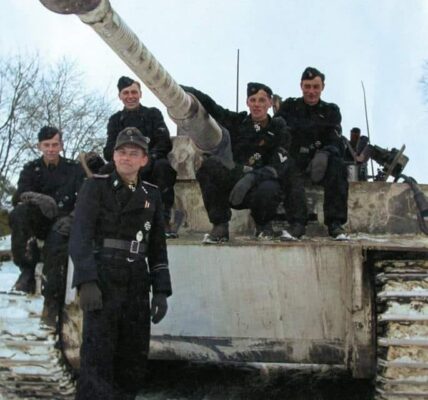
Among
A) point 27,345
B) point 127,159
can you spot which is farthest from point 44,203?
point 127,159

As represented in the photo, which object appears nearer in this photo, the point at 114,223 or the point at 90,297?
the point at 90,297

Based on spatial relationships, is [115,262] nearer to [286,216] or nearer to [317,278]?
[317,278]

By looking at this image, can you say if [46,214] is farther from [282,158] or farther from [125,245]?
[282,158]

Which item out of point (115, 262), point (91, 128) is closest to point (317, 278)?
point (115, 262)

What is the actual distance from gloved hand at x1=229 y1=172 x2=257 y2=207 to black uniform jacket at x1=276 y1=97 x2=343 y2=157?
0.85 m

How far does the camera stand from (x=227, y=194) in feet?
15.8

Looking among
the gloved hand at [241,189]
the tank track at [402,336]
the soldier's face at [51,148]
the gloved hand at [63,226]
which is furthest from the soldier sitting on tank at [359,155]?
the gloved hand at [63,226]

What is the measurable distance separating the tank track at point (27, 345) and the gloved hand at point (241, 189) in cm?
138

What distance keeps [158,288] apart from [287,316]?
101cm

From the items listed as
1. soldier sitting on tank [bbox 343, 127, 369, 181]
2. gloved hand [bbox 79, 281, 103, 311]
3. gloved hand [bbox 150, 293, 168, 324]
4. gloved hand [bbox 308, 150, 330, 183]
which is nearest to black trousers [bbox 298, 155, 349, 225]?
gloved hand [bbox 308, 150, 330, 183]

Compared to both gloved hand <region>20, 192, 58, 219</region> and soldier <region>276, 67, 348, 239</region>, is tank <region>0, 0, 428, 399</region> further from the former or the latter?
soldier <region>276, 67, 348, 239</region>

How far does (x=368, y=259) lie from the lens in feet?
14.3

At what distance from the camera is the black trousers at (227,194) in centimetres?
474

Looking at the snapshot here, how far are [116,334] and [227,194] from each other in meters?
1.51
